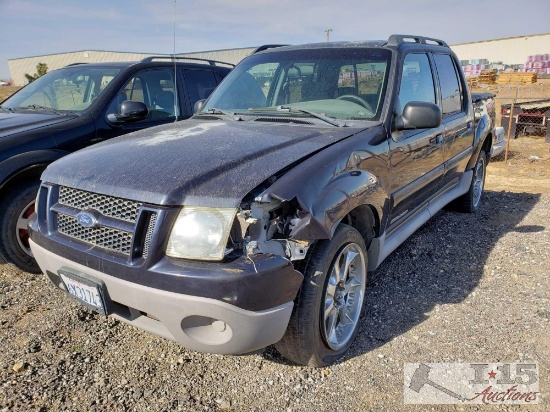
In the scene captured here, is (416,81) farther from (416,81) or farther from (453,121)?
(453,121)

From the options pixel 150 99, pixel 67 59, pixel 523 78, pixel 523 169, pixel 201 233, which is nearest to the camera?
pixel 201 233

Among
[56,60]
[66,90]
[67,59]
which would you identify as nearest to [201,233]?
[66,90]

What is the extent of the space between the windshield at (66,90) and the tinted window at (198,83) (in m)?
0.89

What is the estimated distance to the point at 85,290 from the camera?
2.30 m

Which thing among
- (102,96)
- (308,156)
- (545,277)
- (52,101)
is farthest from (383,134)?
(52,101)

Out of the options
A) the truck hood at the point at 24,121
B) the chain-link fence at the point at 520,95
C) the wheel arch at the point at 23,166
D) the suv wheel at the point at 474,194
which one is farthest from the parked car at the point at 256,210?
the chain-link fence at the point at 520,95

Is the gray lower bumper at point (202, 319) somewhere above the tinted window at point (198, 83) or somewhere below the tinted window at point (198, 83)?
below

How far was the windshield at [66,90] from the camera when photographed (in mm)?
4516

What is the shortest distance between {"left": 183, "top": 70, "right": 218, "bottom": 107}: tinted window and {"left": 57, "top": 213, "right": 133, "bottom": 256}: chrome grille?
3062 millimetres

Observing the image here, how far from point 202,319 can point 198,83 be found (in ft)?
13.0

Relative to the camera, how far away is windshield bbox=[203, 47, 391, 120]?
3180mm

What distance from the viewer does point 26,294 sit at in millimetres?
3492

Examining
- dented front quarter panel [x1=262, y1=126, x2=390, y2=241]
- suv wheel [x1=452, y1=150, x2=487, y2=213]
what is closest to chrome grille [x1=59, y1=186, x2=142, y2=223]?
dented front quarter panel [x1=262, y1=126, x2=390, y2=241]

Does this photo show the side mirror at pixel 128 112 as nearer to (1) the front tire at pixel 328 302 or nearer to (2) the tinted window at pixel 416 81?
(2) the tinted window at pixel 416 81
